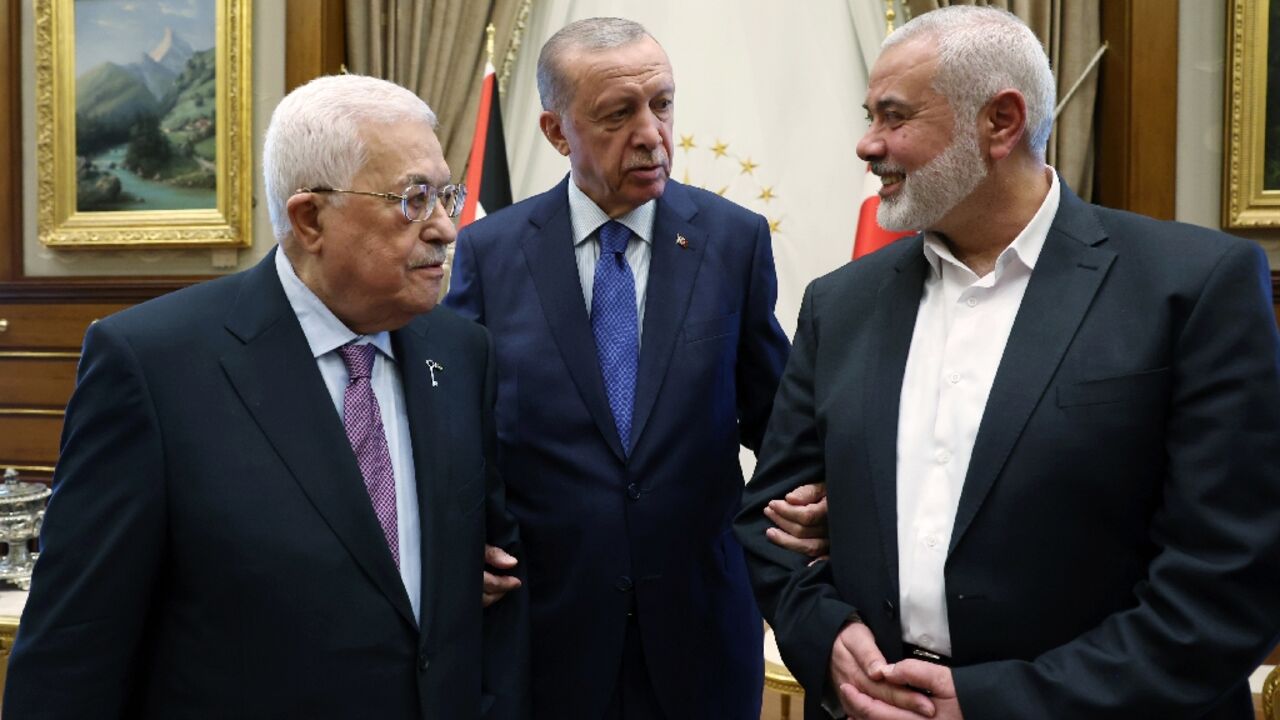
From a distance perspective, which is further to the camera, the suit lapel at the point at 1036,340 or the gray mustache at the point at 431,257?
the gray mustache at the point at 431,257

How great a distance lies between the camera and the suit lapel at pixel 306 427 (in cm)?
Answer: 179

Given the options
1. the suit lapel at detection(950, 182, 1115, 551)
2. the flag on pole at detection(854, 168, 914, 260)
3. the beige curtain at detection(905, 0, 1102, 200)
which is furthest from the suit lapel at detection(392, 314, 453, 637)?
the beige curtain at detection(905, 0, 1102, 200)

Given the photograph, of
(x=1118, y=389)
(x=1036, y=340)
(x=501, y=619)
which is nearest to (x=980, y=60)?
(x=1036, y=340)

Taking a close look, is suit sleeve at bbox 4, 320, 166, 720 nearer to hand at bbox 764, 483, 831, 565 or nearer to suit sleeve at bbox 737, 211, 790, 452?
hand at bbox 764, 483, 831, 565

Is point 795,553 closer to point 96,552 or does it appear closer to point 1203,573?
point 1203,573

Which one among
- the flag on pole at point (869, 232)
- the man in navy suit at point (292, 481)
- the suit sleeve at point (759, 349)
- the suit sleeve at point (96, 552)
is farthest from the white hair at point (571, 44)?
the flag on pole at point (869, 232)

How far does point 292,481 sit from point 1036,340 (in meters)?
1.14

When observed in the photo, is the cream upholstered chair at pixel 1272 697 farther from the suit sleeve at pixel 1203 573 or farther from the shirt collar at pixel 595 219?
the shirt collar at pixel 595 219

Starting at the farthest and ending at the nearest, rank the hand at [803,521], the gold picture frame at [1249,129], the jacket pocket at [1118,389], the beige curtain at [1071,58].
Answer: the beige curtain at [1071,58] → the gold picture frame at [1249,129] → the hand at [803,521] → the jacket pocket at [1118,389]

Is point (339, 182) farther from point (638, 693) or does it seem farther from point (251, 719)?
point (638, 693)

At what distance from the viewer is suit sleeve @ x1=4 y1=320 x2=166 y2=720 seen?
65.4 inches

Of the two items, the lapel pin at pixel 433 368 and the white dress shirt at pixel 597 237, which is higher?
the white dress shirt at pixel 597 237

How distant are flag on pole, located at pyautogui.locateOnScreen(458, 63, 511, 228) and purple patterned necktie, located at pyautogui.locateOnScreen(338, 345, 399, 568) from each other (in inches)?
131

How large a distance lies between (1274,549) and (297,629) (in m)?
1.40
